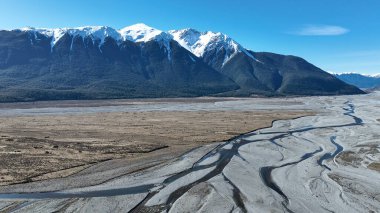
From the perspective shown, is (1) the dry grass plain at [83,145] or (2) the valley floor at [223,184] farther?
(1) the dry grass plain at [83,145]

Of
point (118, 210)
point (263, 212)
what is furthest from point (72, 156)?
point (263, 212)

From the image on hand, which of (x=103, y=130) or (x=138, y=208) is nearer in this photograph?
(x=138, y=208)

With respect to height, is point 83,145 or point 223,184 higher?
point 83,145

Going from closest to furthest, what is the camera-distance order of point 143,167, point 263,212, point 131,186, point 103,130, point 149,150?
1. point 263,212
2. point 131,186
3. point 143,167
4. point 149,150
5. point 103,130

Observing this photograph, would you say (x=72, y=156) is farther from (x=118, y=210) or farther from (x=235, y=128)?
(x=235, y=128)

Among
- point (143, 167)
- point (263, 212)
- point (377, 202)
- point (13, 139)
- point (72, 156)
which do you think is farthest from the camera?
point (13, 139)

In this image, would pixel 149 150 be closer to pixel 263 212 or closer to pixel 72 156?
pixel 72 156

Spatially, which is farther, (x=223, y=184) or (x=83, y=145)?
(x=83, y=145)

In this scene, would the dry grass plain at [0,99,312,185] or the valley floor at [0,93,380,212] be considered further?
the dry grass plain at [0,99,312,185]
